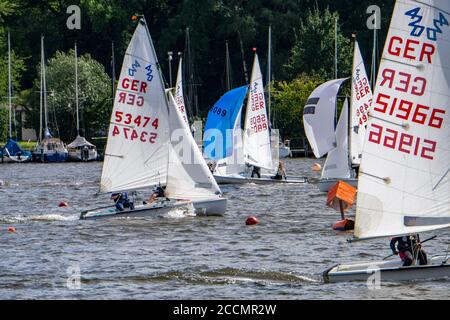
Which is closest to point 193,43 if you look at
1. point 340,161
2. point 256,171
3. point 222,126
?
point 256,171

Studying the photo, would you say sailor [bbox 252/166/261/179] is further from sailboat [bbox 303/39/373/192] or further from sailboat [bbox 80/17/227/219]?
sailboat [bbox 80/17/227/219]

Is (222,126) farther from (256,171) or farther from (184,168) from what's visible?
(184,168)

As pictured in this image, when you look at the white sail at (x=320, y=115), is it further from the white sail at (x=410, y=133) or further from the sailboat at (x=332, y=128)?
the white sail at (x=410, y=133)

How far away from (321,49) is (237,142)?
42.5 m

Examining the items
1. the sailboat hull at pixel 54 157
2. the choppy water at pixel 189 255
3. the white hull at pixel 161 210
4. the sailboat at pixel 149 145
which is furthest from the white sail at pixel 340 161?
the sailboat hull at pixel 54 157

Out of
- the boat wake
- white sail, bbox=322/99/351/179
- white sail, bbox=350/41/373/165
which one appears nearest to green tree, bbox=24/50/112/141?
white sail, bbox=350/41/373/165

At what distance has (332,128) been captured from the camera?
57.7 m

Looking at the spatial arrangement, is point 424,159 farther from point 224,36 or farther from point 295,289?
point 224,36

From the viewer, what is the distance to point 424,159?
26.6 metres

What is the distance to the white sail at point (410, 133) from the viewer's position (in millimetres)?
25703

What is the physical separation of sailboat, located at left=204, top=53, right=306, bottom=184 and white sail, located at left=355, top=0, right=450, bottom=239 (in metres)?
33.6

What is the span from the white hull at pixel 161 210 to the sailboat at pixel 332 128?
1262 cm

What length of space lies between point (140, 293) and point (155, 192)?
50.6 feet

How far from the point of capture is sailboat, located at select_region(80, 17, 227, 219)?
42375mm
